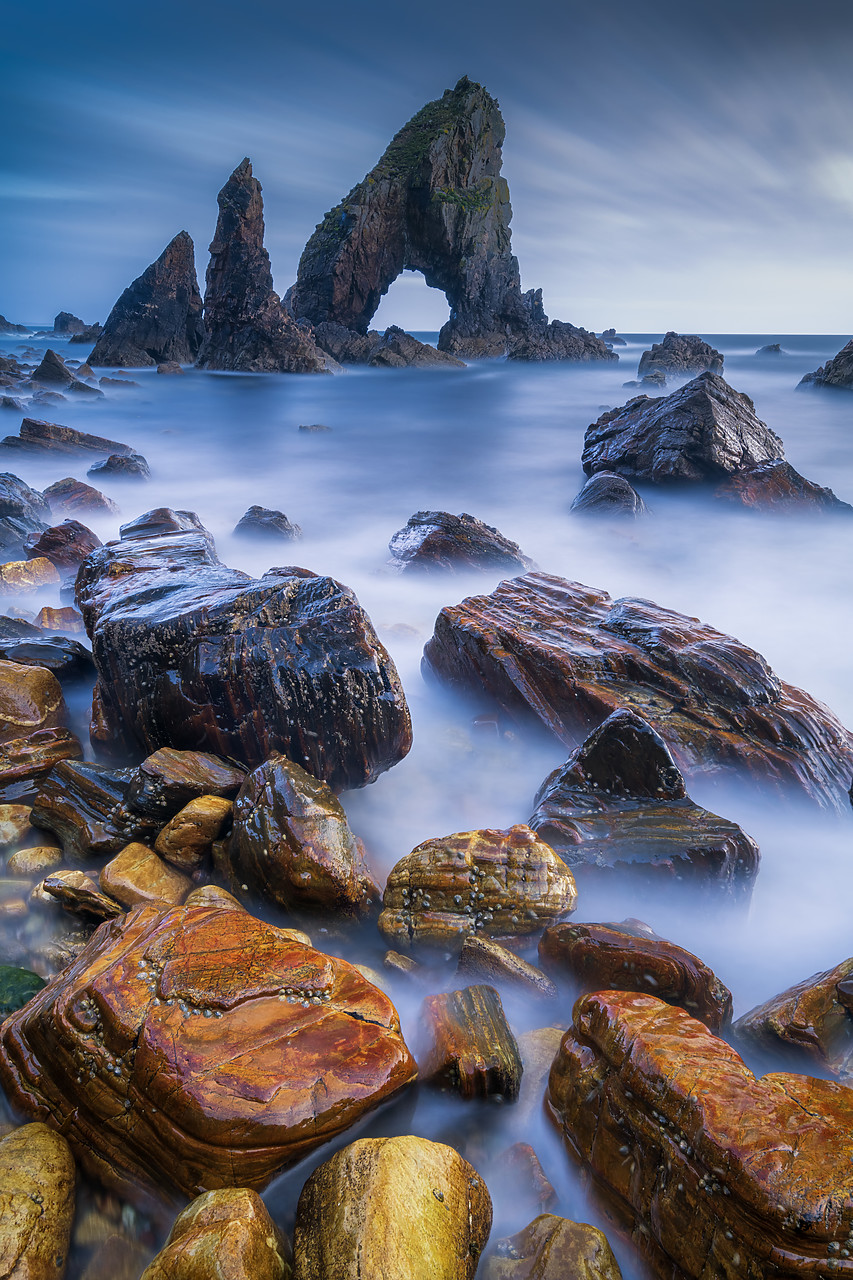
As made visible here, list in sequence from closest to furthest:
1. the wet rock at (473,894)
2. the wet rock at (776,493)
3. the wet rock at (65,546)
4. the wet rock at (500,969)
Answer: the wet rock at (500,969) → the wet rock at (473,894) → the wet rock at (65,546) → the wet rock at (776,493)

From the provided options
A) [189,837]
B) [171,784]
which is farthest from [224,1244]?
[171,784]

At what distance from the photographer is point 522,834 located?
2.57 m

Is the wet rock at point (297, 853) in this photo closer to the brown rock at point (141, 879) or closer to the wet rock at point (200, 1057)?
the brown rock at point (141, 879)

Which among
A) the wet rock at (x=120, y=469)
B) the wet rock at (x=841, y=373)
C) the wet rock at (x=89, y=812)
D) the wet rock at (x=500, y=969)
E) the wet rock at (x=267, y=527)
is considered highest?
the wet rock at (x=841, y=373)

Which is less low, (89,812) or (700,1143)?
(700,1143)

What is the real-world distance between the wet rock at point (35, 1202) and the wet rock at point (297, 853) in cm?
96

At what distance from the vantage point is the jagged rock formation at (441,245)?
49.2 m

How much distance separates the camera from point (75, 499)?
865 centimetres

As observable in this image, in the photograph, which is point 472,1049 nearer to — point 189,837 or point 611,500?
point 189,837

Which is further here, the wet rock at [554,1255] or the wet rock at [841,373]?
the wet rock at [841,373]

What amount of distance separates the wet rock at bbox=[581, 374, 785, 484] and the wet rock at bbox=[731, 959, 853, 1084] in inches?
304

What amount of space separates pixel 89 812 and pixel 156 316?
4340 centimetres

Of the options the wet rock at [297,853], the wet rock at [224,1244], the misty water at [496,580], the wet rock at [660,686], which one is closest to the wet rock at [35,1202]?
the wet rock at [224,1244]

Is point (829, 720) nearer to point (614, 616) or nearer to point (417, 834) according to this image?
point (614, 616)
